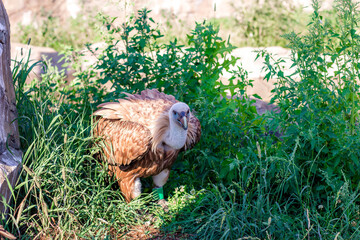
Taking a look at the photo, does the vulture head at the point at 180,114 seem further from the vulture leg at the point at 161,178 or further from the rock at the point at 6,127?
the rock at the point at 6,127

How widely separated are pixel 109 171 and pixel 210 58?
4.77 feet

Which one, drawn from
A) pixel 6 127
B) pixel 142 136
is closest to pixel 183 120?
pixel 142 136

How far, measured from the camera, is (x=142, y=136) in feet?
11.3

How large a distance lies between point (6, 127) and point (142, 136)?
3.31ft

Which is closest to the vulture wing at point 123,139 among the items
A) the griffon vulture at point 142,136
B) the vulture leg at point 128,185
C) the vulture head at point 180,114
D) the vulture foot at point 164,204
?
the griffon vulture at point 142,136

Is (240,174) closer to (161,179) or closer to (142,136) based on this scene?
(161,179)

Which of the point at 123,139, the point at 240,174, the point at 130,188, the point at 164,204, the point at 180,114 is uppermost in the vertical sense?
Answer: the point at 180,114

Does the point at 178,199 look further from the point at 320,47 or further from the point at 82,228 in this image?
the point at 320,47

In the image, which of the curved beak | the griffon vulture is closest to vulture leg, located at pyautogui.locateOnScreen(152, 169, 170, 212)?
the griffon vulture

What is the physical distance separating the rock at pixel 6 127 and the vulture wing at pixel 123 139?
2.34 ft

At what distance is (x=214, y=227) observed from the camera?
3.06 m

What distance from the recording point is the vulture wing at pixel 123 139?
3430 millimetres

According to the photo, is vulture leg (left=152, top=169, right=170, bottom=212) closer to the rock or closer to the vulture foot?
the vulture foot

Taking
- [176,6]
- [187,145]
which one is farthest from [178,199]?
[176,6]
